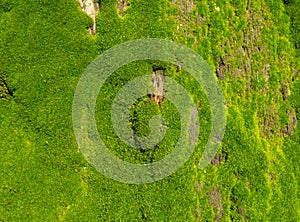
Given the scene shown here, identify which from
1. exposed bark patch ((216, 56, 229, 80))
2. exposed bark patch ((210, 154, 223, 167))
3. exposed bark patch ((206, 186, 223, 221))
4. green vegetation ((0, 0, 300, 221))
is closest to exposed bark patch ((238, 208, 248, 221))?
green vegetation ((0, 0, 300, 221))

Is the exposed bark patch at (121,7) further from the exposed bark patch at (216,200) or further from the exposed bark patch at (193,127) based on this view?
the exposed bark patch at (216,200)

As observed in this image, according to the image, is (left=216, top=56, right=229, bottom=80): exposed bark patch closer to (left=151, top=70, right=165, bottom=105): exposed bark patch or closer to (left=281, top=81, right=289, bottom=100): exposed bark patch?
(left=151, top=70, right=165, bottom=105): exposed bark patch

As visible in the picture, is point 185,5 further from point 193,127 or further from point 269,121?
point 269,121

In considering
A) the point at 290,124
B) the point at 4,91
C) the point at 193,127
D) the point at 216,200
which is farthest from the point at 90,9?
the point at 290,124

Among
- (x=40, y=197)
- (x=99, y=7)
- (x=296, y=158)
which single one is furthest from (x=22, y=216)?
(x=296, y=158)

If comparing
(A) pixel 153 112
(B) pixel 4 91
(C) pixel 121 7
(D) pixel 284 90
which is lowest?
(D) pixel 284 90
